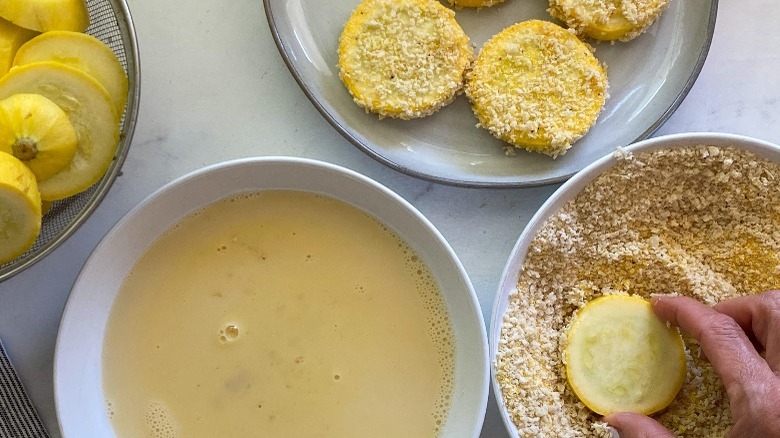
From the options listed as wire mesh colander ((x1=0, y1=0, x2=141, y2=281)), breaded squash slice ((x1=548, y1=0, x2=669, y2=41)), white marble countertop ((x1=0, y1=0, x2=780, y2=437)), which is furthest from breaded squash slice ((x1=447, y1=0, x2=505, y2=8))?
wire mesh colander ((x1=0, y1=0, x2=141, y2=281))

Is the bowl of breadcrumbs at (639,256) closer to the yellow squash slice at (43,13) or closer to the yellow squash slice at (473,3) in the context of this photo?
the yellow squash slice at (473,3)

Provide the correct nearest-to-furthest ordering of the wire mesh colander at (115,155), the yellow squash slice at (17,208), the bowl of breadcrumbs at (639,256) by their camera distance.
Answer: the yellow squash slice at (17,208), the wire mesh colander at (115,155), the bowl of breadcrumbs at (639,256)

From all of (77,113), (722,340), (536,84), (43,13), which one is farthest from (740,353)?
(43,13)

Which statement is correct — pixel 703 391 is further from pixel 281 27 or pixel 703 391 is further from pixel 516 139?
pixel 281 27

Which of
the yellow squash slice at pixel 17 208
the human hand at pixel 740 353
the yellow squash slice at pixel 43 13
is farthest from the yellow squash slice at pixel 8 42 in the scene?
the human hand at pixel 740 353

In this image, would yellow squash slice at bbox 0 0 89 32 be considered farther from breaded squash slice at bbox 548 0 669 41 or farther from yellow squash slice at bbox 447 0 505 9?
breaded squash slice at bbox 548 0 669 41
